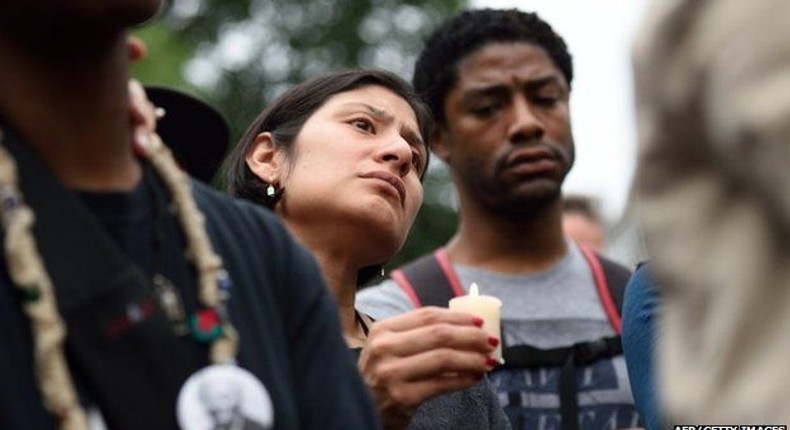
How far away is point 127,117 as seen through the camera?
9.50 feet

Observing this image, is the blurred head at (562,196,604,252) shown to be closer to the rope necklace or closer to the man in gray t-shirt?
the man in gray t-shirt

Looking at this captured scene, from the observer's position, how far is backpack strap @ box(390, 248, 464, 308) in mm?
5684

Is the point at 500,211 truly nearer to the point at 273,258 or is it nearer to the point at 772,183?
the point at 273,258

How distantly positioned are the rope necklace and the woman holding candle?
1.21 meters

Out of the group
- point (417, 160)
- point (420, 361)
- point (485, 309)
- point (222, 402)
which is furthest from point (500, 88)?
point (222, 402)

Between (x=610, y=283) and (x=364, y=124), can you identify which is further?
(x=610, y=283)

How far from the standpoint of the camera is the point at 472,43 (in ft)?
21.9

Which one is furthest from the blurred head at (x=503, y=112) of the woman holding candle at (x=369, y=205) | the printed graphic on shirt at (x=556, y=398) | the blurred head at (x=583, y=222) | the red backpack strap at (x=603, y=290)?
the blurred head at (x=583, y=222)

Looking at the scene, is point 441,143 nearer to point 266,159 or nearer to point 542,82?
point 542,82

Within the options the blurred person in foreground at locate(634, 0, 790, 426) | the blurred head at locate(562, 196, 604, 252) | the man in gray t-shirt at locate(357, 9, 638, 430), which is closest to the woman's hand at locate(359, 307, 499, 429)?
the man in gray t-shirt at locate(357, 9, 638, 430)

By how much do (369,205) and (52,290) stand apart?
1941mm

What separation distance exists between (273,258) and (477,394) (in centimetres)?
163

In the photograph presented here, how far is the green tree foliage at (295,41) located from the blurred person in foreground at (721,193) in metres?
27.6

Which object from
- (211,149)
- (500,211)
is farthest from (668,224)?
(500,211)
